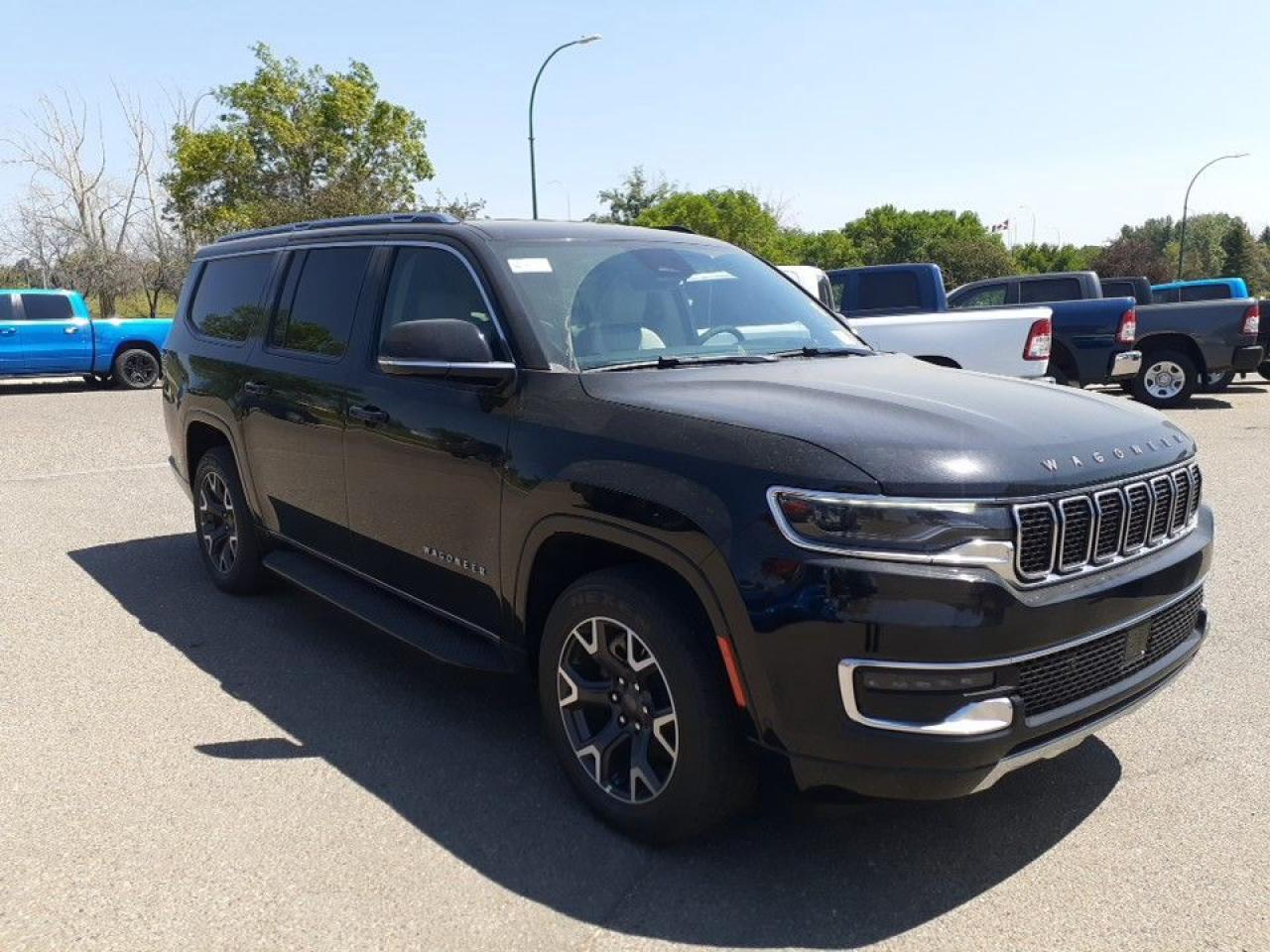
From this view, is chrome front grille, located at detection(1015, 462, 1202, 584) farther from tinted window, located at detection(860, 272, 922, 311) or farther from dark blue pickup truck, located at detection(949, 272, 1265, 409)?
dark blue pickup truck, located at detection(949, 272, 1265, 409)

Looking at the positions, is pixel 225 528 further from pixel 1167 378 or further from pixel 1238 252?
pixel 1238 252

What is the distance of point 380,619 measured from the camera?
4164 millimetres

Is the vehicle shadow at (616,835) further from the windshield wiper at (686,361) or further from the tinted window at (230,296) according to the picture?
the tinted window at (230,296)

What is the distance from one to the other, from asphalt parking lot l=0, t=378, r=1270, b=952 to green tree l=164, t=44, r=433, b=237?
36.3 m

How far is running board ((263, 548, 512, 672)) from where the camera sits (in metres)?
3.75

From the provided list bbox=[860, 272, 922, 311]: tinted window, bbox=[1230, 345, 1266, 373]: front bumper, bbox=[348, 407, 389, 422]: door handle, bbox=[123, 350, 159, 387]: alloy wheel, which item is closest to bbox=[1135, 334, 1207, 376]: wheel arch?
bbox=[1230, 345, 1266, 373]: front bumper

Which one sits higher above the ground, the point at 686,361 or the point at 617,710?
the point at 686,361

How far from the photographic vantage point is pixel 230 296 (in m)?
5.73

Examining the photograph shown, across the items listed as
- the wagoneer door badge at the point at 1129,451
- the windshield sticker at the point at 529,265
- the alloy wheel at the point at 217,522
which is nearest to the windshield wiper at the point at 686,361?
the windshield sticker at the point at 529,265

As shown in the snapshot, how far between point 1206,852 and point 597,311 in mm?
2558

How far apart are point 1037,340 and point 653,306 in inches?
316

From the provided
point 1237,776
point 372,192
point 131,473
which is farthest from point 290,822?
point 372,192

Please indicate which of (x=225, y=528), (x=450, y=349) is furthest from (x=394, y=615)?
(x=225, y=528)

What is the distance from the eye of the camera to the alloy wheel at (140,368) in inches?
754
